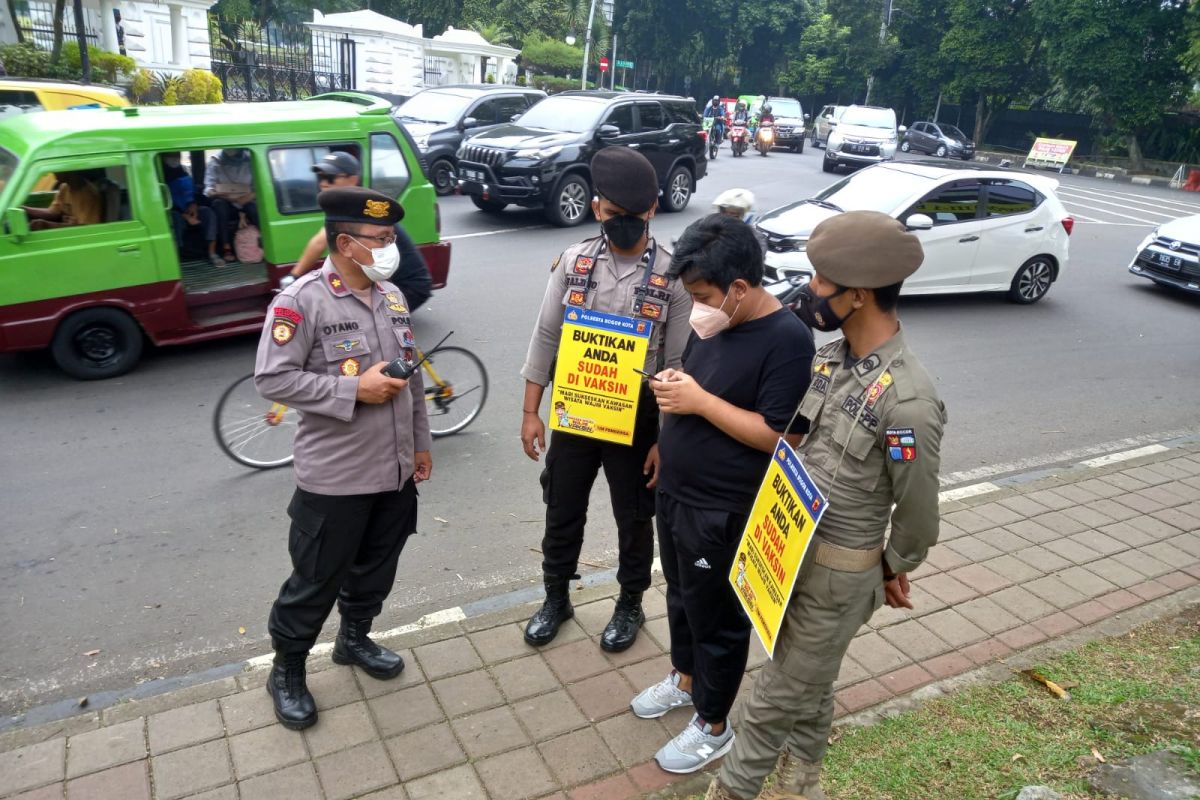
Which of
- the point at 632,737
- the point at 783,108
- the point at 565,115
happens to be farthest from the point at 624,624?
the point at 783,108

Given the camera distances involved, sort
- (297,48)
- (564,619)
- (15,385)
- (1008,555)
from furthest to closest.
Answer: (297,48) < (15,385) < (1008,555) < (564,619)

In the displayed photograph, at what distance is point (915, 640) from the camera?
3887 millimetres

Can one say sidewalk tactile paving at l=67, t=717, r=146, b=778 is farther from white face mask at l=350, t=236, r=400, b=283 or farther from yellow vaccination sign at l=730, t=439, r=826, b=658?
yellow vaccination sign at l=730, t=439, r=826, b=658

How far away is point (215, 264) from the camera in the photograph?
25.1 ft

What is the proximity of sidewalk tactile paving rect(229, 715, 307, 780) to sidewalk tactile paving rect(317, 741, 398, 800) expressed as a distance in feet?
0.29

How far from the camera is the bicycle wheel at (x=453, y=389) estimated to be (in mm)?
6012

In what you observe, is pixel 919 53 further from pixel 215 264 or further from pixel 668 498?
pixel 668 498

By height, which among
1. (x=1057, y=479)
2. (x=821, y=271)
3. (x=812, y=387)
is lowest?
(x=1057, y=479)

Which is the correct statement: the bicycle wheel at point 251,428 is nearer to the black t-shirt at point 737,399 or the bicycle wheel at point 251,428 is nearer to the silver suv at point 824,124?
the black t-shirt at point 737,399

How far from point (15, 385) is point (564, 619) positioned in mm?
5003

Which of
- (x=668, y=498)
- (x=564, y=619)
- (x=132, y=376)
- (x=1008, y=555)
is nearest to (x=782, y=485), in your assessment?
(x=668, y=498)

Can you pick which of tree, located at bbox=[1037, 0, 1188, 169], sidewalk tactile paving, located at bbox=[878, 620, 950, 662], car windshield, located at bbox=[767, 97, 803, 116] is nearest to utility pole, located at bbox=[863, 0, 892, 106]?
tree, located at bbox=[1037, 0, 1188, 169]

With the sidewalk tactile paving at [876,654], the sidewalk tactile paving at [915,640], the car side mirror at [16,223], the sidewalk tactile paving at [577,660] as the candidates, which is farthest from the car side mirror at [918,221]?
the car side mirror at [16,223]

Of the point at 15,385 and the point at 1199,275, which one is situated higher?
the point at 1199,275
